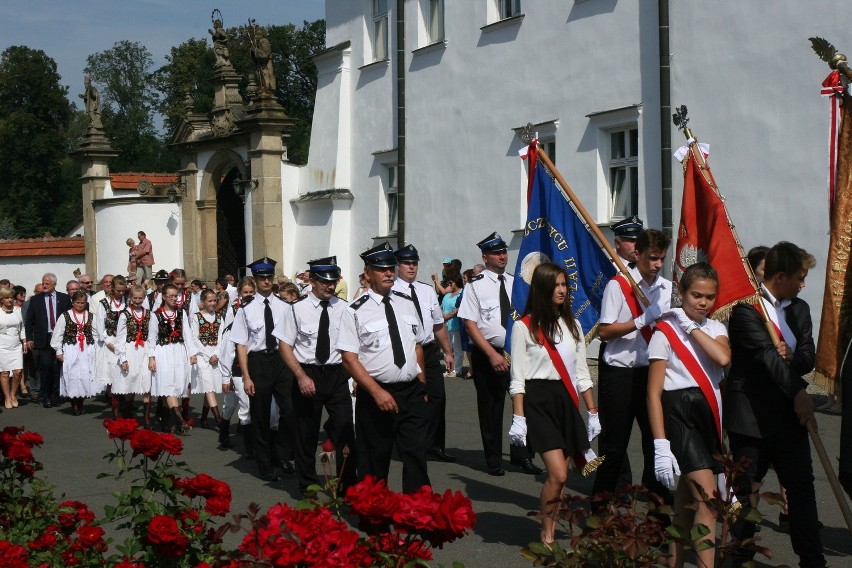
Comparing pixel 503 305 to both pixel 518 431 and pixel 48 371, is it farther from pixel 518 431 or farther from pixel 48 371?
pixel 48 371

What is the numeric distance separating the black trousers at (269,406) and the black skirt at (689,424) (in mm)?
5436

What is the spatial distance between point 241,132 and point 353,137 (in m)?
2.89

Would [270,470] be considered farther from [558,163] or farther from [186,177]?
[186,177]

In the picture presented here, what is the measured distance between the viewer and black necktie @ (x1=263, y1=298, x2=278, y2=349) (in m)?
11.7

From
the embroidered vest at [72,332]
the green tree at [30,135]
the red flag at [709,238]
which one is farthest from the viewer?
the green tree at [30,135]

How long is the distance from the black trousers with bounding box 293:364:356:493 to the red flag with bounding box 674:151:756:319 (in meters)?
3.09

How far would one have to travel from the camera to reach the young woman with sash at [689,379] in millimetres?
6340

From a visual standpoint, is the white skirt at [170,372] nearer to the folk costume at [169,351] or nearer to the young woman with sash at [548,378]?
the folk costume at [169,351]

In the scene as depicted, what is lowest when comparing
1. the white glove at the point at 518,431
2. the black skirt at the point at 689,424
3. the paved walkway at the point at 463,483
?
the paved walkway at the point at 463,483

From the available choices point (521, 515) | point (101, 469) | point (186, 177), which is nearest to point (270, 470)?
point (101, 469)

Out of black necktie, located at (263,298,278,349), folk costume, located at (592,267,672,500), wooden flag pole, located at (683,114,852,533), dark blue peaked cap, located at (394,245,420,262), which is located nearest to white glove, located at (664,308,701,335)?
wooden flag pole, located at (683,114,852,533)

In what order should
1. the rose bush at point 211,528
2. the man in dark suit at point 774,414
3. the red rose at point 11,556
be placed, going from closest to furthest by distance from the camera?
the rose bush at point 211,528 < the red rose at point 11,556 < the man in dark suit at point 774,414

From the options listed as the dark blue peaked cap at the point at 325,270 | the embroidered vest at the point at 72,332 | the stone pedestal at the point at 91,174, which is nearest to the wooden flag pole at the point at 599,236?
the dark blue peaked cap at the point at 325,270

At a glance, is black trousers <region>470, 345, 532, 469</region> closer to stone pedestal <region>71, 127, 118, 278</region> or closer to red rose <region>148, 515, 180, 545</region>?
red rose <region>148, 515, 180, 545</region>
